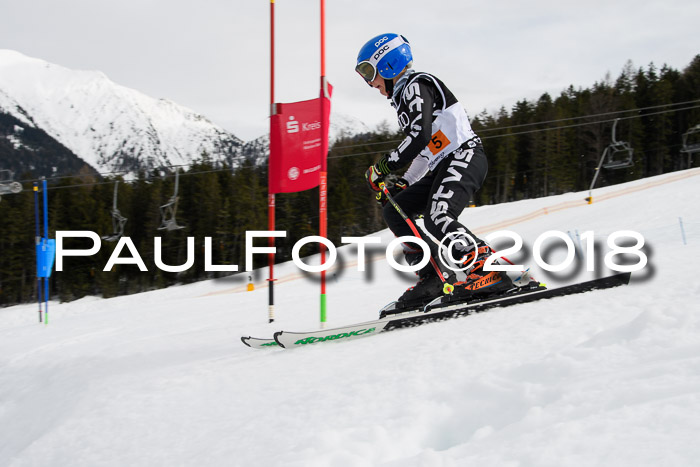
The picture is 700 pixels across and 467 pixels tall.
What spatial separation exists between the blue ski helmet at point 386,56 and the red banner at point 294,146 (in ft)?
11.0

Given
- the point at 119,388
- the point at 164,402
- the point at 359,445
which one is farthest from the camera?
the point at 119,388

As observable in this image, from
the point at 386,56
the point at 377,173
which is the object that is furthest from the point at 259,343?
the point at 386,56

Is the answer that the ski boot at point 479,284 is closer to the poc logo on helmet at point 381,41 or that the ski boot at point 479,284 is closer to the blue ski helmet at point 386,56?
the blue ski helmet at point 386,56

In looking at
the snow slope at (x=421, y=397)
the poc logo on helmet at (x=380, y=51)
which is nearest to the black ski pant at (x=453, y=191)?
the snow slope at (x=421, y=397)

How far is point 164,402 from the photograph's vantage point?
261 centimetres

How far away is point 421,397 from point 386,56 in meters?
2.58

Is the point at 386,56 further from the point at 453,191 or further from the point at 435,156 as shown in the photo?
the point at 453,191

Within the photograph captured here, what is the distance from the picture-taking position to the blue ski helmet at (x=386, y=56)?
3.69m

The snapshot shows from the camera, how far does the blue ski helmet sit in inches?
145

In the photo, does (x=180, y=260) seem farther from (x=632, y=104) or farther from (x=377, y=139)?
(x=632, y=104)

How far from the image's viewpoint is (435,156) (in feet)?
12.1

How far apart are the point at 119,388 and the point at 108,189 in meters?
55.1

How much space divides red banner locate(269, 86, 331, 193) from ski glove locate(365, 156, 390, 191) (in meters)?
3.25

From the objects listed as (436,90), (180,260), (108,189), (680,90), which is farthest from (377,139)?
(436,90)
